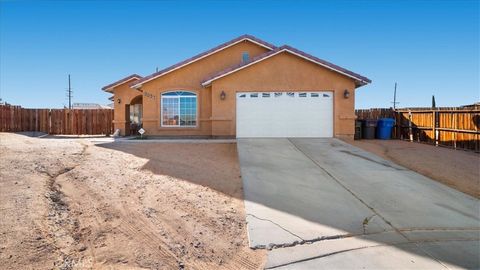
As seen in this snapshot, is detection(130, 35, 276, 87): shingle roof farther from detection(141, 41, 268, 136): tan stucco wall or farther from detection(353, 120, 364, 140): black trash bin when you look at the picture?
detection(353, 120, 364, 140): black trash bin

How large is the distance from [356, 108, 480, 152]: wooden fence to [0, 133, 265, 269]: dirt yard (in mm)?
11429

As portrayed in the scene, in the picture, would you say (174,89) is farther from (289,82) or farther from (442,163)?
(442,163)

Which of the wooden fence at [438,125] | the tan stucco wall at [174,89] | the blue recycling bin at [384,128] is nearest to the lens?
the wooden fence at [438,125]

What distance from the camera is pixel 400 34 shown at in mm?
17688

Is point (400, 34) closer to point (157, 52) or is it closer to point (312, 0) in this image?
point (312, 0)

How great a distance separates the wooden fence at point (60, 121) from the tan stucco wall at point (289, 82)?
41.3ft

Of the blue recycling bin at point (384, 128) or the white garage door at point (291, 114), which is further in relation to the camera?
the blue recycling bin at point (384, 128)

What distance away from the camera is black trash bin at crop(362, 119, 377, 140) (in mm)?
16875

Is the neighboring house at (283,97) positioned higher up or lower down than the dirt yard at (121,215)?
higher up

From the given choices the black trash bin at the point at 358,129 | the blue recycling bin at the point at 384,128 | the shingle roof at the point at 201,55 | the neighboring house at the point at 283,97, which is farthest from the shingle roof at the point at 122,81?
the blue recycling bin at the point at 384,128

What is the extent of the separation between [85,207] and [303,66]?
12394 mm

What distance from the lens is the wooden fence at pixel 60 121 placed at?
853 inches

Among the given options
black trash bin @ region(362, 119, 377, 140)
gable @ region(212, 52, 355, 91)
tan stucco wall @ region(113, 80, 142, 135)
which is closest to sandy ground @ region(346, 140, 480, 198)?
black trash bin @ region(362, 119, 377, 140)

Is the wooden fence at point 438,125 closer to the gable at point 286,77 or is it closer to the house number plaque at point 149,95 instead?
the gable at point 286,77
